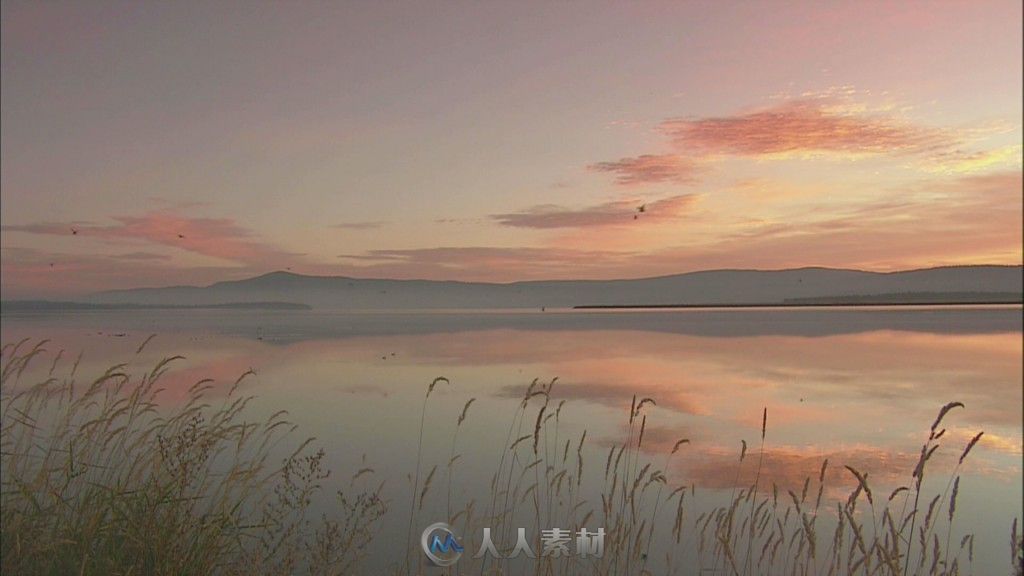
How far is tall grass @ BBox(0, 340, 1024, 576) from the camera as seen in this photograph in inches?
216

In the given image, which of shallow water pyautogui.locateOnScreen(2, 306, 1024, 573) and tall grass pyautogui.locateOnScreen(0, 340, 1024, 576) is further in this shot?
shallow water pyautogui.locateOnScreen(2, 306, 1024, 573)

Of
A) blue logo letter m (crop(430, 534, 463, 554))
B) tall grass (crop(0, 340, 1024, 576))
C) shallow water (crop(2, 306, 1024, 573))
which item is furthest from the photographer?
shallow water (crop(2, 306, 1024, 573))

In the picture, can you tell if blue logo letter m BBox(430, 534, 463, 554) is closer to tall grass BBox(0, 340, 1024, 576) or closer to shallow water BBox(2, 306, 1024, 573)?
tall grass BBox(0, 340, 1024, 576)

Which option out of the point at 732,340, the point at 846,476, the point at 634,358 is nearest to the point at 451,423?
the point at 846,476

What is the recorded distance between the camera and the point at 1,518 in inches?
226

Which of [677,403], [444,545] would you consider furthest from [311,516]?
[677,403]

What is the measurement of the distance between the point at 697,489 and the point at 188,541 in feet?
22.1

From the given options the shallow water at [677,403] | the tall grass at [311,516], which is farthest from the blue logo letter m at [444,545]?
the shallow water at [677,403]

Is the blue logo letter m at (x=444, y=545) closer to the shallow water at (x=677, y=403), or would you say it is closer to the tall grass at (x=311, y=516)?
the tall grass at (x=311, y=516)

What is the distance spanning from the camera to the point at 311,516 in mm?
8891

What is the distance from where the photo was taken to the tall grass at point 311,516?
5.49 metres

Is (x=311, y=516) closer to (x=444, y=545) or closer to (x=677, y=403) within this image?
(x=444, y=545)

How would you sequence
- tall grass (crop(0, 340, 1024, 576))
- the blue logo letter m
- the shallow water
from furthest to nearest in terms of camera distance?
the shallow water < the blue logo letter m < tall grass (crop(0, 340, 1024, 576))

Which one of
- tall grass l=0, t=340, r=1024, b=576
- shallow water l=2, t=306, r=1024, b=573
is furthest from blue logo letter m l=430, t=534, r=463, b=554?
shallow water l=2, t=306, r=1024, b=573
